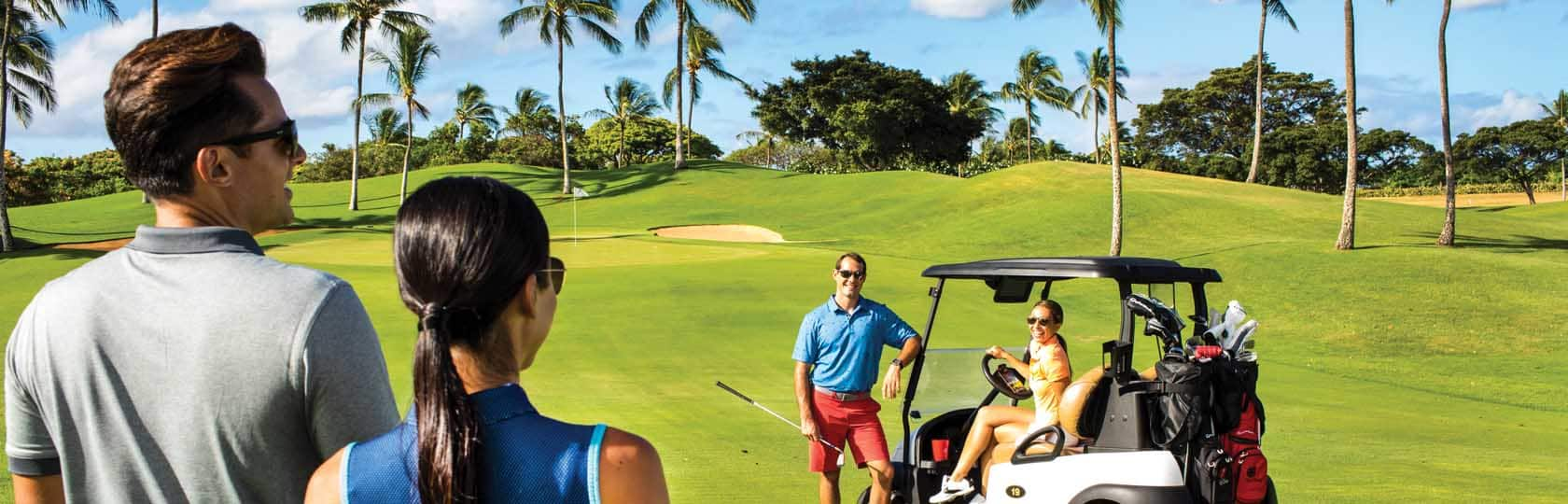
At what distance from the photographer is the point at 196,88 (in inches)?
79.4

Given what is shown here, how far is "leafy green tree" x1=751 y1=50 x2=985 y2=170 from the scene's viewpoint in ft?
206

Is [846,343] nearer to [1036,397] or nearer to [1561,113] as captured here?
Result: [1036,397]

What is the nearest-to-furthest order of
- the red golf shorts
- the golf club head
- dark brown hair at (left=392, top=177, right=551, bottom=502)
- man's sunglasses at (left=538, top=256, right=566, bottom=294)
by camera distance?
dark brown hair at (left=392, top=177, right=551, bottom=502)
man's sunglasses at (left=538, top=256, right=566, bottom=294)
the golf club head
the red golf shorts

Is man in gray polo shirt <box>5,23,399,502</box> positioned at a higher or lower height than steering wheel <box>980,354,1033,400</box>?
higher

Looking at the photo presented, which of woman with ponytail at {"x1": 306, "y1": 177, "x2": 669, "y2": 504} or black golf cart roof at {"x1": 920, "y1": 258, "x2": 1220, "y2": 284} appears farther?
black golf cart roof at {"x1": 920, "y1": 258, "x2": 1220, "y2": 284}

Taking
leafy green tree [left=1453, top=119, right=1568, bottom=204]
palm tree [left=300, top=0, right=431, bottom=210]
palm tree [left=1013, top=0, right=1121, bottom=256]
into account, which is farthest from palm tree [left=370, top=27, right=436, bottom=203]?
leafy green tree [left=1453, top=119, right=1568, bottom=204]

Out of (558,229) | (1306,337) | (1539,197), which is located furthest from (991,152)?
(1306,337)

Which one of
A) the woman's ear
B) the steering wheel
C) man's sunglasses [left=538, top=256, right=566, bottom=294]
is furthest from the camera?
the steering wheel

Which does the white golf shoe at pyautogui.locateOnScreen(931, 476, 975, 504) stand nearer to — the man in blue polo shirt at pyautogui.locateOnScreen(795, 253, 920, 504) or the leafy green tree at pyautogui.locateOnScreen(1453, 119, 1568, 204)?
the man in blue polo shirt at pyautogui.locateOnScreen(795, 253, 920, 504)

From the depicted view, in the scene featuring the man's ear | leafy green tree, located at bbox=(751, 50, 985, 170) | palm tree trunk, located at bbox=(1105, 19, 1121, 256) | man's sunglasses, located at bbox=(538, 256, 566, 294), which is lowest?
man's sunglasses, located at bbox=(538, 256, 566, 294)

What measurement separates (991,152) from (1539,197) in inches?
1529

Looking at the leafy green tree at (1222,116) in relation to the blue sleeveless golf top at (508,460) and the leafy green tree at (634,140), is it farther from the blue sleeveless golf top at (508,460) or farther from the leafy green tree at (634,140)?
the blue sleeveless golf top at (508,460)

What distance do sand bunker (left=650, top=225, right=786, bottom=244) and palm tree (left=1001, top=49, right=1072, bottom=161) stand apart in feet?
111

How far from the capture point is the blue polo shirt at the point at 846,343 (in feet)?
22.6
